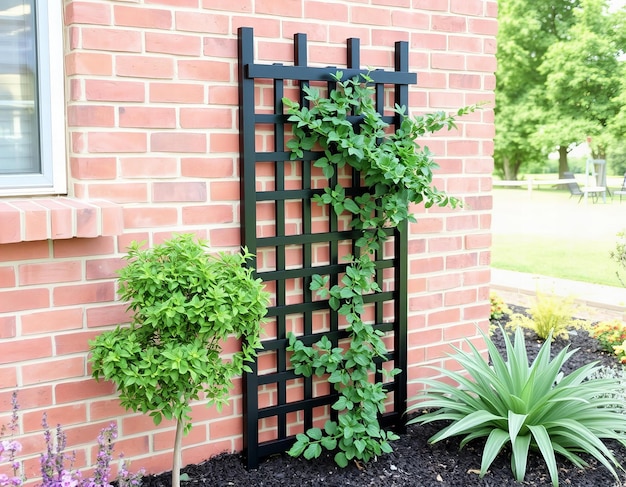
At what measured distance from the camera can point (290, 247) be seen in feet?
9.47

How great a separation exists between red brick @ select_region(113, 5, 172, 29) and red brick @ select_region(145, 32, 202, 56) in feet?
0.12

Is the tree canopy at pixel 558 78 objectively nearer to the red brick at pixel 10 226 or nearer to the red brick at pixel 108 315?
the red brick at pixel 108 315

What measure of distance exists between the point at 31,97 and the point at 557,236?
38.5 feet

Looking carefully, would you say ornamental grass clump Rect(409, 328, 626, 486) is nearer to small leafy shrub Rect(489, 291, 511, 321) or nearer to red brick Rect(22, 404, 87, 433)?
red brick Rect(22, 404, 87, 433)

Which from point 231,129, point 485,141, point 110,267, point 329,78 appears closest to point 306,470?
point 110,267

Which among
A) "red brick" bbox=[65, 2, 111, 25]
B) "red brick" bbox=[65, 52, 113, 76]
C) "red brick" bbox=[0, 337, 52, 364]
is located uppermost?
"red brick" bbox=[65, 2, 111, 25]

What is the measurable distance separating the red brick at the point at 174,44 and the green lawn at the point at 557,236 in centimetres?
514

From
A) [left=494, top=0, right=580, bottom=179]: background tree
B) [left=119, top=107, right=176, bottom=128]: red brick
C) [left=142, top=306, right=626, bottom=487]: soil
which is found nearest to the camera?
[left=119, top=107, right=176, bottom=128]: red brick

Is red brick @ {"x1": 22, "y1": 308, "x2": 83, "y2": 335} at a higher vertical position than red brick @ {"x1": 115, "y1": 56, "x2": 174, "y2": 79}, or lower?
lower

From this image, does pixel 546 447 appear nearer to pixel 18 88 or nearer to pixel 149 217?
pixel 149 217

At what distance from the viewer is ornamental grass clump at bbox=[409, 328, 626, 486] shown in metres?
2.77

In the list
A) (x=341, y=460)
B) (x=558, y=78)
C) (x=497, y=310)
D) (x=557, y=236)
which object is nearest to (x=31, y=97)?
(x=341, y=460)

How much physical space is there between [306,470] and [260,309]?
0.88m

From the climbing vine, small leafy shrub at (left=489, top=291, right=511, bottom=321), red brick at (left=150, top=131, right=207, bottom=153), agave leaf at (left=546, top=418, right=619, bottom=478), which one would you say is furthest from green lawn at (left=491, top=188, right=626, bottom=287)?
red brick at (left=150, top=131, right=207, bottom=153)
